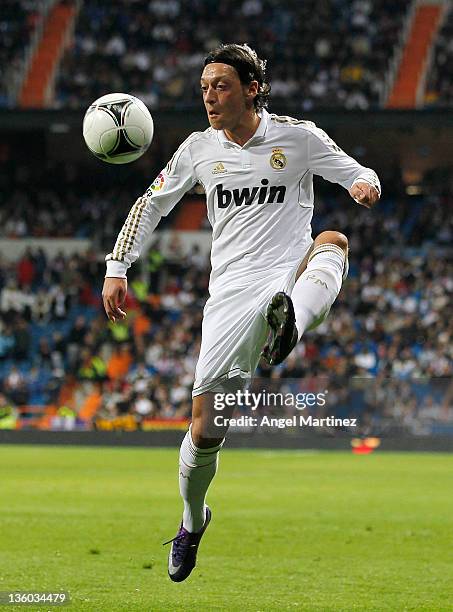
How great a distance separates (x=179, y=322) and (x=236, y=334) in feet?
71.4

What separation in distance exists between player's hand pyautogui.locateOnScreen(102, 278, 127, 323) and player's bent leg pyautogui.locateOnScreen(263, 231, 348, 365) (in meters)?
0.79

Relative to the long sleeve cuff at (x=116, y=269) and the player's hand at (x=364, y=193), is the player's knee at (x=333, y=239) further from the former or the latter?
the long sleeve cuff at (x=116, y=269)

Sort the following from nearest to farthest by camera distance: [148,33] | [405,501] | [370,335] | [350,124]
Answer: [405,501] < [370,335] < [350,124] < [148,33]

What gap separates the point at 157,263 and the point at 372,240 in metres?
5.15

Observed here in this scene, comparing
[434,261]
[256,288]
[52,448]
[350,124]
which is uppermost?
[256,288]

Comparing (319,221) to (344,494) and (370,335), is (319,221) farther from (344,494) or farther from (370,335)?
(344,494)

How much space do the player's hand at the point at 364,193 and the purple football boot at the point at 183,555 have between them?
82.8 inches

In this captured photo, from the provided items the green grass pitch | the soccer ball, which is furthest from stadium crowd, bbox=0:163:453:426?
the soccer ball

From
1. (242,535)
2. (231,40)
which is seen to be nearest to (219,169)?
(242,535)

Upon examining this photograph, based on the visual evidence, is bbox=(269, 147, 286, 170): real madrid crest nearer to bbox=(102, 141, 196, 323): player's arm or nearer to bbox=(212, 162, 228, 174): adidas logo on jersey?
bbox=(212, 162, 228, 174): adidas logo on jersey

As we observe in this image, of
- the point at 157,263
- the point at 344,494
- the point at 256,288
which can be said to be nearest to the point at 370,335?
the point at 157,263

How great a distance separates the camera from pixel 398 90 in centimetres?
2928

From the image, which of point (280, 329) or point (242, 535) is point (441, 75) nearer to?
Answer: point (242, 535)

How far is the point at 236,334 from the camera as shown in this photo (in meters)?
6.62
